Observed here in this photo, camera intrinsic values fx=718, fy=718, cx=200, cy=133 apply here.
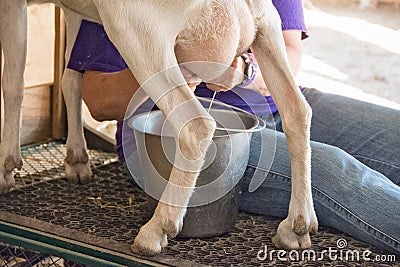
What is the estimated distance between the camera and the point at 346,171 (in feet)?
5.81

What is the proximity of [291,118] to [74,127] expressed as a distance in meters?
0.74

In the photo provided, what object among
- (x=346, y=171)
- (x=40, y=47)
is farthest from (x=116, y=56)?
(x=346, y=171)

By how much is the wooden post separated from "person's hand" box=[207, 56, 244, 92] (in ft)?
3.10

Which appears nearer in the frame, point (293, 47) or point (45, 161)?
point (293, 47)

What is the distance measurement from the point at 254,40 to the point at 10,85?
71cm

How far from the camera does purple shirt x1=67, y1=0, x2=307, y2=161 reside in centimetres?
196

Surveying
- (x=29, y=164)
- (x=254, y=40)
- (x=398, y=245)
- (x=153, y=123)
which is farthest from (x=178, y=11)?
(x=29, y=164)

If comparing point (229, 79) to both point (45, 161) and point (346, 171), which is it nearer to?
point (346, 171)

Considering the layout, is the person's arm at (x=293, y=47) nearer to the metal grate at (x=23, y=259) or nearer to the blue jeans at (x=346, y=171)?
the blue jeans at (x=346, y=171)

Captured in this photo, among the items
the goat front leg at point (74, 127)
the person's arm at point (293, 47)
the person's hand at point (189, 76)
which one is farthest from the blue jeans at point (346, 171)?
the goat front leg at point (74, 127)

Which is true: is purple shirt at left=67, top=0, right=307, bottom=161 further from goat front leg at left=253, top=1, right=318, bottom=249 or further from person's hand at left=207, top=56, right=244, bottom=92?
goat front leg at left=253, top=1, right=318, bottom=249

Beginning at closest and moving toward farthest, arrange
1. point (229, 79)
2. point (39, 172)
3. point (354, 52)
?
1. point (229, 79)
2. point (39, 172)
3. point (354, 52)

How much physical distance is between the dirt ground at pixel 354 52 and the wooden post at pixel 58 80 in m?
1.21

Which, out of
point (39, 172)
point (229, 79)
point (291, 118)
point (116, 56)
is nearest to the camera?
point (291, 118)
